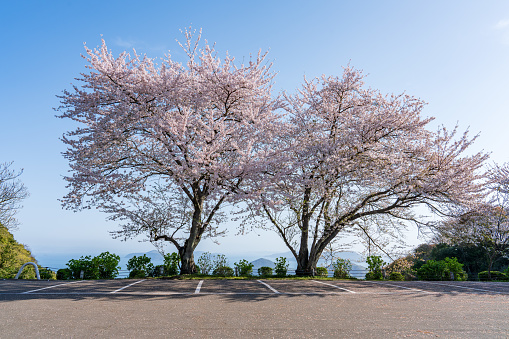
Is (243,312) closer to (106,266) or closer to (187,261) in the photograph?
(187,261)

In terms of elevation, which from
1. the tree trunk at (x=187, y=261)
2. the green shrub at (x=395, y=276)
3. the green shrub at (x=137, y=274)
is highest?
the tree trunk at (x=187, y=261)

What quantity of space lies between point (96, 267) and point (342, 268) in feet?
46.7

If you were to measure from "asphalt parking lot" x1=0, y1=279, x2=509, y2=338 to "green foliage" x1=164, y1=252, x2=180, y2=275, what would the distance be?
21.9 feet

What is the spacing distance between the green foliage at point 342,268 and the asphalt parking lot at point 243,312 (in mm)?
7681

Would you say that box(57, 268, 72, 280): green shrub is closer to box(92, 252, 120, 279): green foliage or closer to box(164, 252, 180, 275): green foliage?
box(92, 252, 120, 279): green foliage

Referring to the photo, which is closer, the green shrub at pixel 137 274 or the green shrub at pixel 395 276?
the green shrub at pixel 137 274

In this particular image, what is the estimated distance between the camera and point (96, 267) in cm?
1822

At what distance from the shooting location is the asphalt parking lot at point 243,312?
6695mm

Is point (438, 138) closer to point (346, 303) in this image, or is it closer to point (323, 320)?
point (346, 303)

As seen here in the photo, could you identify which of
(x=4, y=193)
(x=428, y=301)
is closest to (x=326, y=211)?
(x=428, y=301)

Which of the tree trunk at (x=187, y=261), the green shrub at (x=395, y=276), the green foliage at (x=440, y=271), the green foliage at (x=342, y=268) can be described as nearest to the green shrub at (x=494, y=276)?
the green foliage at (x=440, y=271)

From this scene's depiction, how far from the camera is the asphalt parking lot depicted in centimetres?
670

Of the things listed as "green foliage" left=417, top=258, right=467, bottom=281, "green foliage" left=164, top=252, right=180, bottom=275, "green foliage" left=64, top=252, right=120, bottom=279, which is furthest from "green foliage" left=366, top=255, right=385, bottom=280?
"green foliage" left=64, top=252, right=120, bottom=279

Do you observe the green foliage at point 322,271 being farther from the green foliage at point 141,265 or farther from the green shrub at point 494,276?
the green shrub at point 494,276
